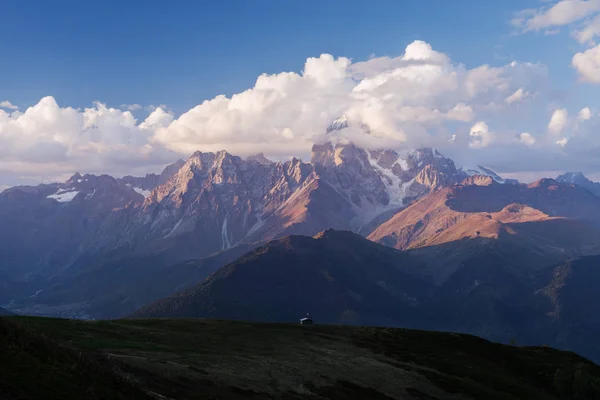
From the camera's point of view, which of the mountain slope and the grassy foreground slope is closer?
the mountain slope

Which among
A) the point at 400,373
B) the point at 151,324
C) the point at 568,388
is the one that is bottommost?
the point at 568,388

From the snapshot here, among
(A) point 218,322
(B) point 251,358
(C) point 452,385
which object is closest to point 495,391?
(C) point 452,385

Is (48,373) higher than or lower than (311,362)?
higher

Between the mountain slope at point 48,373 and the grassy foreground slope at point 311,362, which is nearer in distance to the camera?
the mountain slope at point 48,373

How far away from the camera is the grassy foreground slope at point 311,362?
6688cm

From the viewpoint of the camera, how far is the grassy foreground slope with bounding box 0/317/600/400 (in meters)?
66.9

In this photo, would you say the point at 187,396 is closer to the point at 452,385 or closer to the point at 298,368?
the point at 298,368

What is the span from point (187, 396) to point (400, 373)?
157 ft

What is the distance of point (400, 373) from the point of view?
3799 inches

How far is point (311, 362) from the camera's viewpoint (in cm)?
9056

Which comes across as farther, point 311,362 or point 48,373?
point 311,362

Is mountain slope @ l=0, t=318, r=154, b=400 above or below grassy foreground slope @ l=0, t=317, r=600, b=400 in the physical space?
above

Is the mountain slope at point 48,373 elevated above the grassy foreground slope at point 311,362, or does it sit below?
above

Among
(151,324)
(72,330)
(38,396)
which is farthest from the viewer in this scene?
(151,324)
